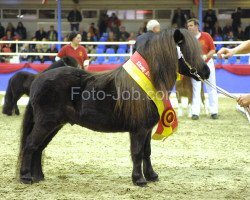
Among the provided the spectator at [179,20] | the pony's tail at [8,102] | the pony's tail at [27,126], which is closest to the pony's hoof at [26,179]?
the pony's tail at [27,126]

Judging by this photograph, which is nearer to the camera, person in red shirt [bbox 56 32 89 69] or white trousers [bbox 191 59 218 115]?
person in red shirt [bbox 56 32 89 69]

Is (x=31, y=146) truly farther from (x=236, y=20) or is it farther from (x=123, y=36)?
(x=236, y=20)

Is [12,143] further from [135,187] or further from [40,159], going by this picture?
[135,187]

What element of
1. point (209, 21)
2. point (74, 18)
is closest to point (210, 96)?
point (209, 21)

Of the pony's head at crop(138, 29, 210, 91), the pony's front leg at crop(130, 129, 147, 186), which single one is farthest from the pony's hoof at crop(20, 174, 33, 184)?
the pony's head at crop(138, 29, 210, 91)

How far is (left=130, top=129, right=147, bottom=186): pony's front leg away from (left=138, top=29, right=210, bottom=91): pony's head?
0.56 meters

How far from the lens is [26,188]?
531 centimetres

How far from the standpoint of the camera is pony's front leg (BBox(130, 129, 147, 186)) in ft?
17.2

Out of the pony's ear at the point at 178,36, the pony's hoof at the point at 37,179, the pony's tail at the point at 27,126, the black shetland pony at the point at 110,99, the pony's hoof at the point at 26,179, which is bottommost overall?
the pony's hoof at the point at 37,179

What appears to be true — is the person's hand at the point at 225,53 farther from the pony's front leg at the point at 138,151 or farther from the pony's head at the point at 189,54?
the pony's front leg at the point at 138,151

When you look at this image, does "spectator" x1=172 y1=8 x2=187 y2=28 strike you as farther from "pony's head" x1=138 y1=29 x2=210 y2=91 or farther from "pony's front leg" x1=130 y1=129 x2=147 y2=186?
"pony's front leg" x1=130 y1=129 x2=147 y2=186

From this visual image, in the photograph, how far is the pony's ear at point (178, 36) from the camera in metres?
5.08

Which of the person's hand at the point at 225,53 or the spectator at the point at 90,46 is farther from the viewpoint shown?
the spectator at the point at 90,46

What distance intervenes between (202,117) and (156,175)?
18.3 feet
